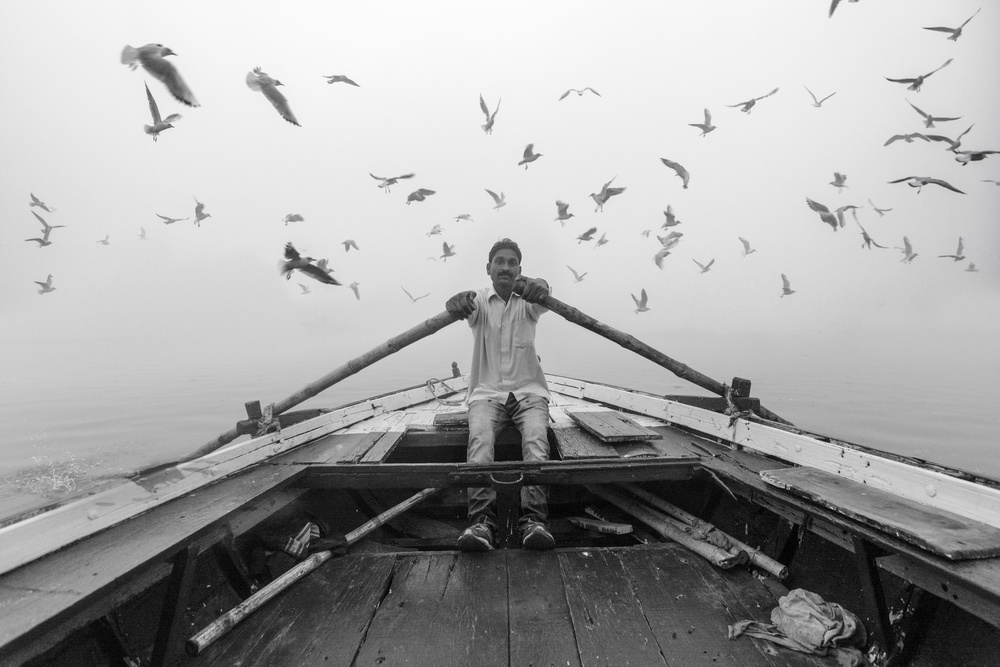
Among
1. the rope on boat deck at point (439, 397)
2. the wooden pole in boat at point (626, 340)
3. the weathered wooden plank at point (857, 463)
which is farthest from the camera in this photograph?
the rope on boat deck at point (439, 397)

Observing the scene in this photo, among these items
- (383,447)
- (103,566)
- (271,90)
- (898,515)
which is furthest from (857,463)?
(271,90)

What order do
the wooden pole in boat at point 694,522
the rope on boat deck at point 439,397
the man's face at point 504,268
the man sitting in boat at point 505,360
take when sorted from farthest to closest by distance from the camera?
the rope on boat deck at point 439,397
the man's face at point 504,268
the man sitting in boat at point 505,360
the wooden pole in boat at point 694,522

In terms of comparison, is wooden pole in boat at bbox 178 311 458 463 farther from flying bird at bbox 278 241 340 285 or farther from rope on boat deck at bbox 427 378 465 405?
rope on boat deck at bbox 427 378 465 405

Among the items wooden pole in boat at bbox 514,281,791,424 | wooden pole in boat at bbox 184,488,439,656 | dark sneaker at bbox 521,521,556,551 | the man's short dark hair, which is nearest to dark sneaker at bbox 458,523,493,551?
dark sneaker at bbox 521,521,556,551

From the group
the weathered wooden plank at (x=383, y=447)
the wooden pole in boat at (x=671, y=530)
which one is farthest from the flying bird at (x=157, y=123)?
the wooden pole in boat at (x=671, y=530)

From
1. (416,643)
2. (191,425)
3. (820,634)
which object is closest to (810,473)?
(820,634)

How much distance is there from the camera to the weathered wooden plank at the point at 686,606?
67.6 inches

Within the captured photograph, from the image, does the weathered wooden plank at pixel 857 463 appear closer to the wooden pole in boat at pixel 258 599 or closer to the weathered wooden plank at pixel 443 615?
the weathered wooden plank at pixel 443 615

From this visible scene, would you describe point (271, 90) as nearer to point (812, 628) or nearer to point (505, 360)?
point (505, 360)

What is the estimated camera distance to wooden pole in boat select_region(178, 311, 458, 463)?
3438 mm

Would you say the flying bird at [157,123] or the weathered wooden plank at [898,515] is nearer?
the weathered wooden plank at [898,515]

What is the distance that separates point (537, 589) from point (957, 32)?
7.81 meters

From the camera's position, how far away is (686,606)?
6.60 feet

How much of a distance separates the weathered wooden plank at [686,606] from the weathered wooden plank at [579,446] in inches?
30.0
